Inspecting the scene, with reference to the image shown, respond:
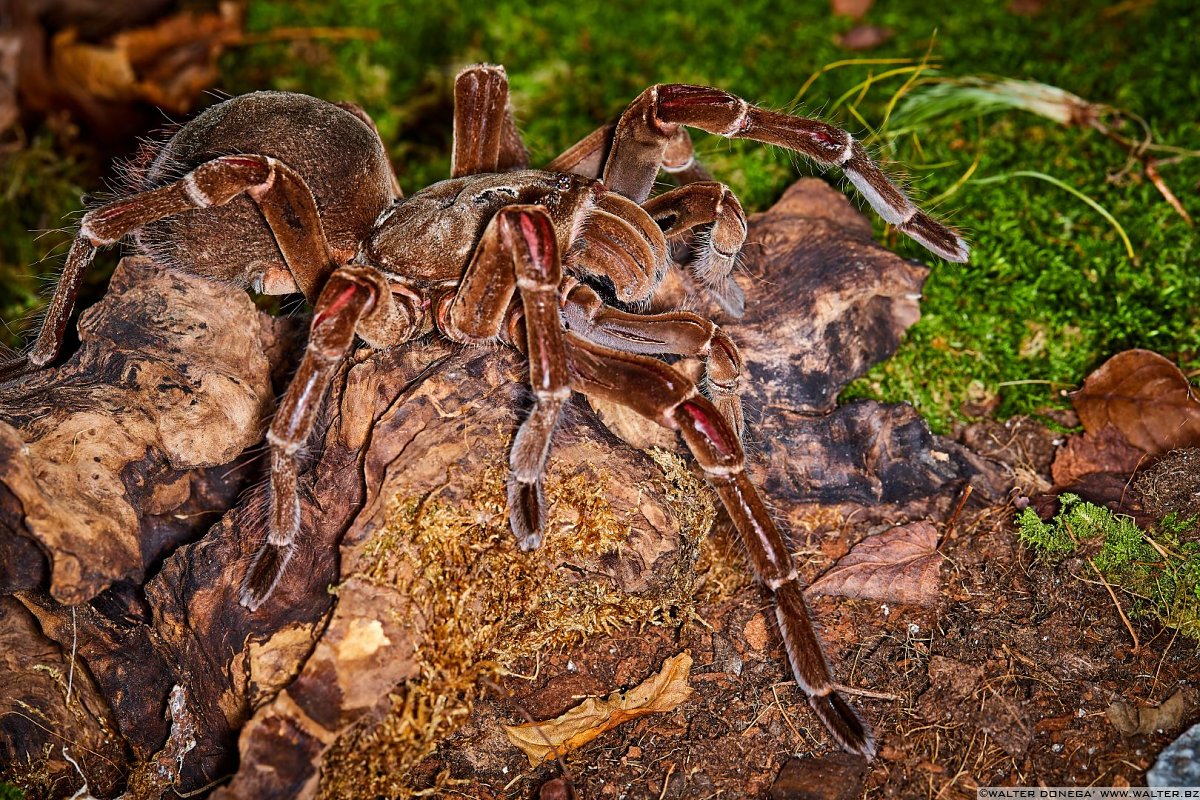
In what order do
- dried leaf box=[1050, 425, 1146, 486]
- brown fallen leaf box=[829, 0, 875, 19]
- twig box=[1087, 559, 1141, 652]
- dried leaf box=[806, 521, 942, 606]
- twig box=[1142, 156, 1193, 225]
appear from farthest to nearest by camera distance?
brown fallen leaf box=[829, 0, 875, 19]
twig box=[1142, 156, 1193, 225]
dried leaf box=[1050, 425, 1146, 486]
dried leaf box=[806, 521, 942, 606]
twig box=[1087, 559, 1141, 652]

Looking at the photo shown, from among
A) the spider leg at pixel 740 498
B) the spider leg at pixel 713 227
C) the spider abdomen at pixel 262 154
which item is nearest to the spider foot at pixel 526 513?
the spider leg at pixel 740 498

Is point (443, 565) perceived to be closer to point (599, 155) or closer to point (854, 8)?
point (599, 155)

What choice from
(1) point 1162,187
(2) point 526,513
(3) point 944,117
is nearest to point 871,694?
(2) point 526,513

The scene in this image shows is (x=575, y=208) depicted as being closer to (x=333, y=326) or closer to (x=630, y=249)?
(x=630, y=249)

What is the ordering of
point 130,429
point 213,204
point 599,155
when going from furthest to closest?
1. point 599,155
2. point 213,204
3. point 130,429

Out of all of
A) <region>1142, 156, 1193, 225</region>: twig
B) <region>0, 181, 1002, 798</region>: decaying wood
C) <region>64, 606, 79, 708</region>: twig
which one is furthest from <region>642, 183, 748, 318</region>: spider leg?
<region>64, 606, 79, 708</region>: twig

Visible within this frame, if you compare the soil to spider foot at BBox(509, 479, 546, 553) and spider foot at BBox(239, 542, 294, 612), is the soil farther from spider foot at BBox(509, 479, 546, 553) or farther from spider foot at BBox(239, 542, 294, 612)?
spider foot at BBox(239, 542, 294, 612)

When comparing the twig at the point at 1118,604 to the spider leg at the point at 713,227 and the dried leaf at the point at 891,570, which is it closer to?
the dried leaf at the point at 891,570
